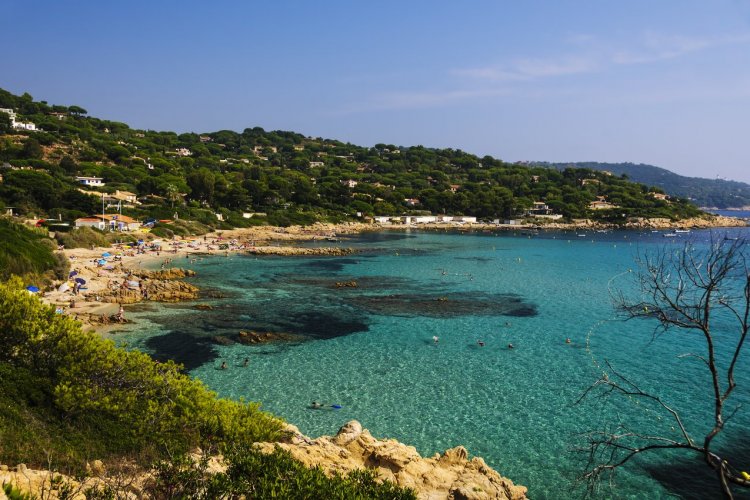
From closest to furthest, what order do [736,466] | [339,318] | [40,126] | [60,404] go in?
[60,404] → [736,466] → [339,318] → [40,126]

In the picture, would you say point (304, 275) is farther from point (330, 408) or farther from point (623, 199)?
point (623, 199)

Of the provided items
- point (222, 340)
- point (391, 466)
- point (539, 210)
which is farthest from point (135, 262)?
point (539, 210)

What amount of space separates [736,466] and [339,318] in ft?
65.0

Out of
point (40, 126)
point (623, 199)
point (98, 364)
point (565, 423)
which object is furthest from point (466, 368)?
point (623, 199)

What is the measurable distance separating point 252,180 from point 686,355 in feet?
310

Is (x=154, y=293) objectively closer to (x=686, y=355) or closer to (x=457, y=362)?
(x=457, y=362)

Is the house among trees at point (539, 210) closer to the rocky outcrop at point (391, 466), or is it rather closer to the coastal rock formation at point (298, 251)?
the coastal rock formation at point (298, 251)

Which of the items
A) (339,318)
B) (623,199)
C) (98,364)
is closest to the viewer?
(98,364)

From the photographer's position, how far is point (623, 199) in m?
131

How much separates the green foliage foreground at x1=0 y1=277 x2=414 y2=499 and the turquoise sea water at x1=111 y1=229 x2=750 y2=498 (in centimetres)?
474

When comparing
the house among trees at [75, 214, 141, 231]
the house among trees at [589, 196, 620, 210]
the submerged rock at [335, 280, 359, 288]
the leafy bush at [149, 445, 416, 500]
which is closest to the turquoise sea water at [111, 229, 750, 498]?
the submerged rock at [335, 280, 359, 288]

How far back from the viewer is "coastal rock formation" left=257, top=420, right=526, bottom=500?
10.5 m

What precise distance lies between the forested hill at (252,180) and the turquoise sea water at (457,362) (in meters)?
41.1

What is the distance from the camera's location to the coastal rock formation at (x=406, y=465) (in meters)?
10.5
